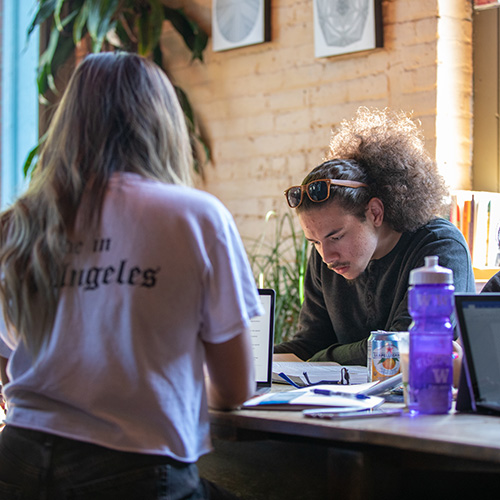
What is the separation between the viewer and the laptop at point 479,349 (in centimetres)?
140

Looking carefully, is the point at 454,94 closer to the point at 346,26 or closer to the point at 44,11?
the point at 346,26

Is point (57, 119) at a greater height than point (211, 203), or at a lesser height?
greater

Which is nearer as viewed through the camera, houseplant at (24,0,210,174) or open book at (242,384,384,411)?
open book at (242,384,384,411)

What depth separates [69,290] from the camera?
1260 millimetres

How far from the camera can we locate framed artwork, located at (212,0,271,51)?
361 cm

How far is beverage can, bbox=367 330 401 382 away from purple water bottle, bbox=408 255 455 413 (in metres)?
0.27

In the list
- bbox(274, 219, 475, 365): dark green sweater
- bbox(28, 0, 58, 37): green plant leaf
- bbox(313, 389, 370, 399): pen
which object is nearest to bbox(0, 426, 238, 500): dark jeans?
bbox(313, 389, 370, 399): pen

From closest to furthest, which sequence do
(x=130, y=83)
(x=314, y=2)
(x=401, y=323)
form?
(x=130, y=83), (x=401, y=323), (x=314, y=2)

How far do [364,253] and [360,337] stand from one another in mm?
270

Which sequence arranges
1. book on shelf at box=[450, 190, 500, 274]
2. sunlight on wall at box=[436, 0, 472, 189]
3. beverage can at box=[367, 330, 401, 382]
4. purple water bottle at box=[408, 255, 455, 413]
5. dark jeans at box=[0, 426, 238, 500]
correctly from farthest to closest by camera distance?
sunlight on wall at box=[436, 0, 472, 189]
book on shelf at box=[450, 190, 500, 274]
beverage can at box=[367, 330, 401, 382]
purple water bottle at box=[408, 255, 455, 413]
dark jeans at box=[0, 426, 238, 500]

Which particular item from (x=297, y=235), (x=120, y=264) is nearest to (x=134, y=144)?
(x=120, y=264)

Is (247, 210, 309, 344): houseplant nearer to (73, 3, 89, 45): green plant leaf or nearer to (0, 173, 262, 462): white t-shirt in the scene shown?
(73, 3, 89, 45): green plant leaf

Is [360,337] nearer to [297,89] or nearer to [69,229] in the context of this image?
[69,229]

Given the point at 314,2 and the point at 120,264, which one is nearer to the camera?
the point at 120,264
